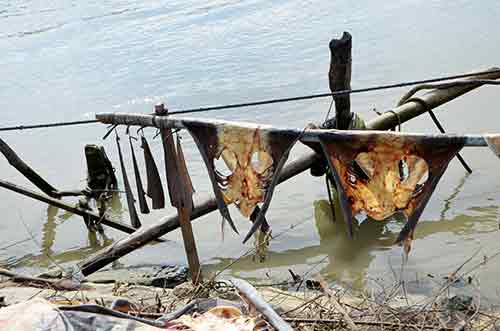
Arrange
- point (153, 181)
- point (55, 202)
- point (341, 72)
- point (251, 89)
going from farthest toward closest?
point (251, 89), point (55, 202), point (341, 72), point (153, 181)

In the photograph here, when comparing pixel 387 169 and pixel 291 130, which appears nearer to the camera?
pixel 387 169

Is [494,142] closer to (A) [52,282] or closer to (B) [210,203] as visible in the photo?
(B) [210,203]

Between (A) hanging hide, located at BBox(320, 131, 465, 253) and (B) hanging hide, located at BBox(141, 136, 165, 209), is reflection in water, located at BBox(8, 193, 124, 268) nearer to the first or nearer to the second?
(B) hanging hide, located at BBox(141, 136, 165, 209)

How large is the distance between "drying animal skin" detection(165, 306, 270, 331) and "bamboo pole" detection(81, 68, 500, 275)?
7.23 feet

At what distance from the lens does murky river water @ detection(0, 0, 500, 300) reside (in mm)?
6133

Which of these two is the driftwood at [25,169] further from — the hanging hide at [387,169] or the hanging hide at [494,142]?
the hanging hide at [494,142]

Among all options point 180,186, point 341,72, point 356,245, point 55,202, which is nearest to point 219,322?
point 180,186

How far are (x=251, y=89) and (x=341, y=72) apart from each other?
18.0 ft

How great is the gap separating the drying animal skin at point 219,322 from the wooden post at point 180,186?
1285mm

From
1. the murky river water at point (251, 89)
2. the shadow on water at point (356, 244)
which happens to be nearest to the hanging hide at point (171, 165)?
the murky river water at point (251, 89)

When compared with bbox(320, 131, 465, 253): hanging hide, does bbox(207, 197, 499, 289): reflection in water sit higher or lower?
lower

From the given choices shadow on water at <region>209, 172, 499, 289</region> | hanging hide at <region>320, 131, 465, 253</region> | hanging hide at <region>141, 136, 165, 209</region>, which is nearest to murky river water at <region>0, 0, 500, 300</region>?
shadow on water at <region>209, 172, 499, 289</region>

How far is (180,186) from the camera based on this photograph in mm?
4473

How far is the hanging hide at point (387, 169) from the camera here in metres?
3.03
